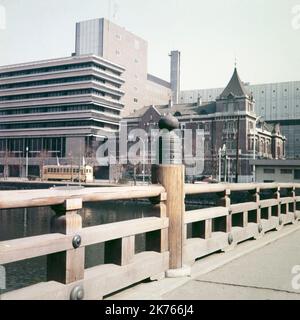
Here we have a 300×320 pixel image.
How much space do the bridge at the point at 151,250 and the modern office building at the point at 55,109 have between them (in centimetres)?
6941

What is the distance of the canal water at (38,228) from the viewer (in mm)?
14156

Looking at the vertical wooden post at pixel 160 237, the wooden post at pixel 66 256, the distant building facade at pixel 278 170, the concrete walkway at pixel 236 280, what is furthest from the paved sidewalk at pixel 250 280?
the distant building facade at pixel 278 170

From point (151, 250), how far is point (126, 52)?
100m

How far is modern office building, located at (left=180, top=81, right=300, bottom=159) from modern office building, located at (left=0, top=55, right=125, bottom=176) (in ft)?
101

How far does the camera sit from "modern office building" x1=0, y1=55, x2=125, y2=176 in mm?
78250

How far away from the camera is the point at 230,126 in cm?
6556

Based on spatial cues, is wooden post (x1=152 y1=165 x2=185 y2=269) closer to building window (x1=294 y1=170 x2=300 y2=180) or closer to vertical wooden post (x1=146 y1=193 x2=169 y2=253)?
vertical wooden post (x1=146 y1=193 x2=169 y2=253)

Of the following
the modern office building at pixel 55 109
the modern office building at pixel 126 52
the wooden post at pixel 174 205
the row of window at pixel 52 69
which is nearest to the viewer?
the wooden post at pixel 174 205

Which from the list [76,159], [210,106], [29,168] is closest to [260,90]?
[210,106]

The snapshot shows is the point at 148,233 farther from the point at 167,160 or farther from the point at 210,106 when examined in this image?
the point at 210,106

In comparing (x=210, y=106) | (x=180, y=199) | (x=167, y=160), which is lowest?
(x=180, y=199)

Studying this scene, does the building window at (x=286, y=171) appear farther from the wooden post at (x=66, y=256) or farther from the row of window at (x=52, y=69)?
the wooden post at (x=66, y=256)
